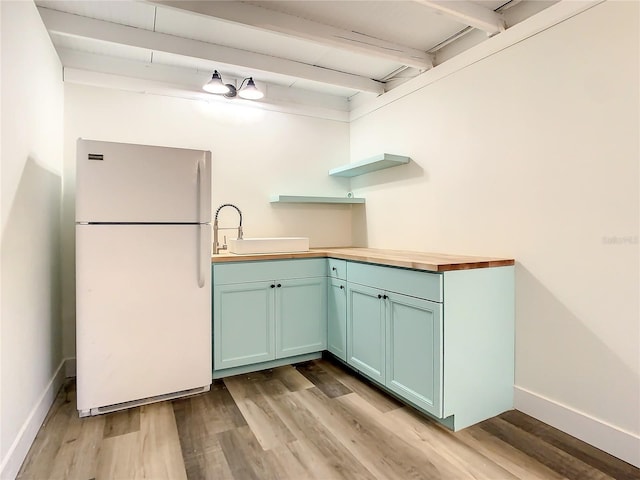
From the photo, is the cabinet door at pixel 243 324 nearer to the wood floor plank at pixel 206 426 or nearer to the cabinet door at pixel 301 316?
the cabinet door at pixel 301 316

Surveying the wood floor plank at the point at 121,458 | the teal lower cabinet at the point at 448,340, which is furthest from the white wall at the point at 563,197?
the wood floor plank at the point at 121,458

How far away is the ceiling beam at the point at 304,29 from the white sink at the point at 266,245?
1.45 meters

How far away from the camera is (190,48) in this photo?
2.66 m

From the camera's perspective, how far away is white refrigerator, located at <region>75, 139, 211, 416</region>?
2.12 m

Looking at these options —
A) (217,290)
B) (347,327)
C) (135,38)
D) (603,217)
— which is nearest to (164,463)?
(217,290)

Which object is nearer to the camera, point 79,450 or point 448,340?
point 79,450

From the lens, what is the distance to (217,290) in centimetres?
261

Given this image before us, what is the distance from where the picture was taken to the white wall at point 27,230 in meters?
1.61

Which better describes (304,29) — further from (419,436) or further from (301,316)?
(419,436)

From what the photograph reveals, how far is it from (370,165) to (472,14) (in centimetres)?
133

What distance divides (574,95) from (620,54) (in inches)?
9.3

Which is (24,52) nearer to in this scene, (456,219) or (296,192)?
(296,192)

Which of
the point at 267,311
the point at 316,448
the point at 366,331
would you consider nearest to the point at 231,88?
the point at 267,311

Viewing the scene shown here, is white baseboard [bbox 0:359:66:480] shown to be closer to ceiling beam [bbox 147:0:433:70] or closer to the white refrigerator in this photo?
the white refrigerator
